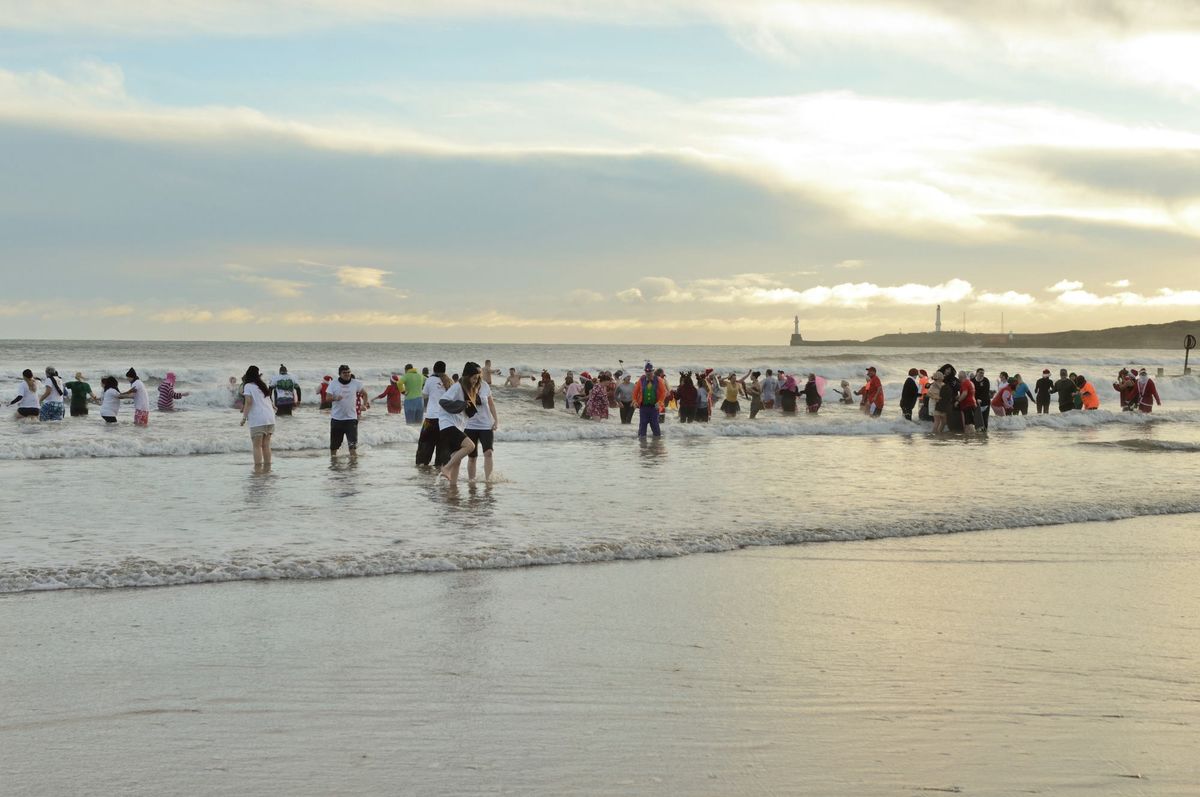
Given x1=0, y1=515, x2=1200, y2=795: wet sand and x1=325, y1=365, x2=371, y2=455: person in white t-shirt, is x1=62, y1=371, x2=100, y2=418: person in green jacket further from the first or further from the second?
x1=0, y1=515, x2=1200, y2=795: wet sand

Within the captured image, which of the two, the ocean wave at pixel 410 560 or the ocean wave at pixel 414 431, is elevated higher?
the ocean wave at pixel 414 431

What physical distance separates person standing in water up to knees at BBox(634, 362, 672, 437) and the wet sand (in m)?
14.5

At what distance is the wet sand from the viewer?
4160 millimetres

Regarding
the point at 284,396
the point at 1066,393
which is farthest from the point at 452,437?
the point at 1066,393

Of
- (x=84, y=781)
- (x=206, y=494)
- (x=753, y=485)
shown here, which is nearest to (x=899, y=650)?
(x=84, y=781)

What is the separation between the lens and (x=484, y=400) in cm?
1377

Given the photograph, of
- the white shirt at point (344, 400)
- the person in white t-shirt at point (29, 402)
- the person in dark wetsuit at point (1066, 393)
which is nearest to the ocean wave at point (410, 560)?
the white shirt at point (344, 400)

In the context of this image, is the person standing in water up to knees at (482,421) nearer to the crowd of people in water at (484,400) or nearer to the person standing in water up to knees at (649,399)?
the crowd of people in water at (484,400)

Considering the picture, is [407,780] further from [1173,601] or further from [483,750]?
[1173,601]

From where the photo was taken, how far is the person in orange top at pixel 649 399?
2278cm

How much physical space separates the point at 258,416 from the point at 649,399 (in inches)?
373

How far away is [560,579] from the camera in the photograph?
8.19 m

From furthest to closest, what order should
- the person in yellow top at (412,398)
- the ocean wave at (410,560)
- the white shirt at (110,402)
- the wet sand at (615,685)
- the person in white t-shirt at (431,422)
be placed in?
the white shirt at (110,402), the person in yellow top at (412,398), the person in white t-shirt at (431,422), the ocean wave at (410,560), the wet sand at (615,685)

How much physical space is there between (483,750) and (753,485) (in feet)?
33.9
